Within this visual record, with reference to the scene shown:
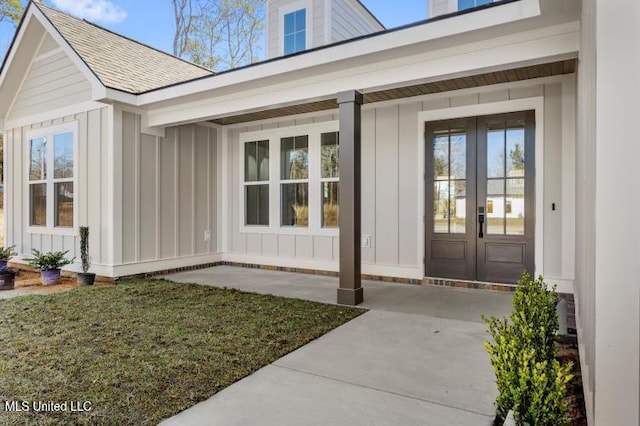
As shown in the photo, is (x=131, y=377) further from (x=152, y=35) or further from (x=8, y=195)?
(x=152, y=35)

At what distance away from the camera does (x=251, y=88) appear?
5.23 m

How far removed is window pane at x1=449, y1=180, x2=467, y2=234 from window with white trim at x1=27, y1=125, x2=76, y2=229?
229 inches

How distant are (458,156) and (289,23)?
520cm

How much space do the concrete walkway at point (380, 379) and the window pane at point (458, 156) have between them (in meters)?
1.90

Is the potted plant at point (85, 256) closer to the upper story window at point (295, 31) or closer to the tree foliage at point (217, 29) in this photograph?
the upper story window at point (295, 31)

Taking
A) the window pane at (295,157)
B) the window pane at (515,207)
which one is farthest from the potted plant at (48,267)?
the window pane at (515,207)

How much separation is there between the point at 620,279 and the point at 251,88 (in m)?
4.66

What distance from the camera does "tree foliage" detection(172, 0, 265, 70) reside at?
14195 millimetres

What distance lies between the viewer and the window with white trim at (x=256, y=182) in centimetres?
721

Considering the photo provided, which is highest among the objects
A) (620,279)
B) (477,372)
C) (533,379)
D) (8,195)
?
(8,195)

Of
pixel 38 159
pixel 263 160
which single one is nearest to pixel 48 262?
pixel 38 159

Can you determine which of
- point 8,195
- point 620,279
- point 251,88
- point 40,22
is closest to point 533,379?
point 620,279

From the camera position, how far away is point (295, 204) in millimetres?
6879

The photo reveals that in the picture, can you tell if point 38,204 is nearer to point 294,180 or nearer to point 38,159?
point 38,159
